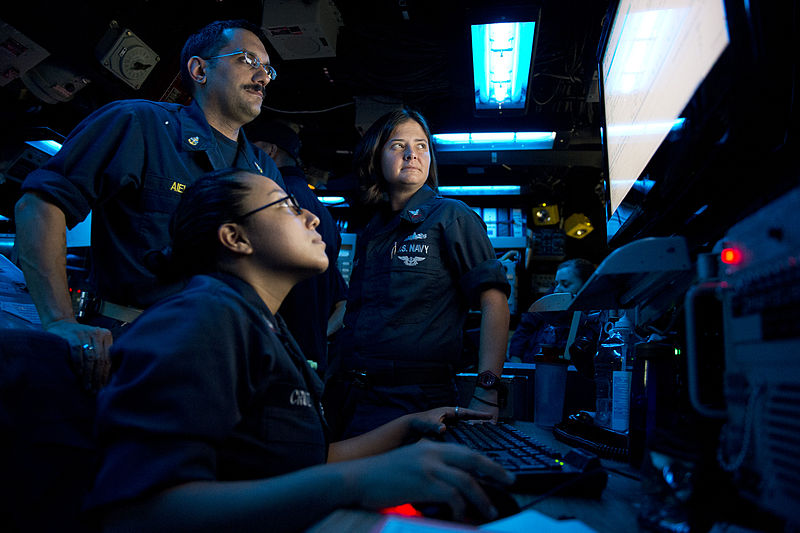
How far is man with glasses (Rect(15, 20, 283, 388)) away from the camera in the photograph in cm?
123

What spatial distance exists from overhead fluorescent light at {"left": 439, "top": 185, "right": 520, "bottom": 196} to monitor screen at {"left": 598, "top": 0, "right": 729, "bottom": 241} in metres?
3.87

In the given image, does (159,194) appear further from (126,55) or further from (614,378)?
(126,55)

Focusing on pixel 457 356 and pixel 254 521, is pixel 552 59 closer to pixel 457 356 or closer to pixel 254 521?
pixel 457 356

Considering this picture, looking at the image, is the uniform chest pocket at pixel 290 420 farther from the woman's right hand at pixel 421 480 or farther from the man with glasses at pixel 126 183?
the man with glasses at pixel 126 183

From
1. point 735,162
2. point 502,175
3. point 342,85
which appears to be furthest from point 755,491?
point 502,175

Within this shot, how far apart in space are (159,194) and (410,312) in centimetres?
87

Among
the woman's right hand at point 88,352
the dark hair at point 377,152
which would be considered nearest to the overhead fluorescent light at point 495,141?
the dark hair at point 377,152

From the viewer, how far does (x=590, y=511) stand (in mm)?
634

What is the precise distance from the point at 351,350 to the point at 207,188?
0.83 metres

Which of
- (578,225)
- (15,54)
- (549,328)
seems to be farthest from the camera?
(578,225)

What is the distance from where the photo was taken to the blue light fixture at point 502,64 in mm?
2682

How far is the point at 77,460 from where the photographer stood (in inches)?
25.4

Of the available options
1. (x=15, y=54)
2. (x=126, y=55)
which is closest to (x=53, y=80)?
(x=15, y=54)

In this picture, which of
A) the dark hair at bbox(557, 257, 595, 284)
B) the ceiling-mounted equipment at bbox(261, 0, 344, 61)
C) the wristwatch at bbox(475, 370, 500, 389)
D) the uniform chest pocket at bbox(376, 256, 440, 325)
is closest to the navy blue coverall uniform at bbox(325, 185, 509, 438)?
the uniform chest pocket at bbox(376, 256, 440, 325)
